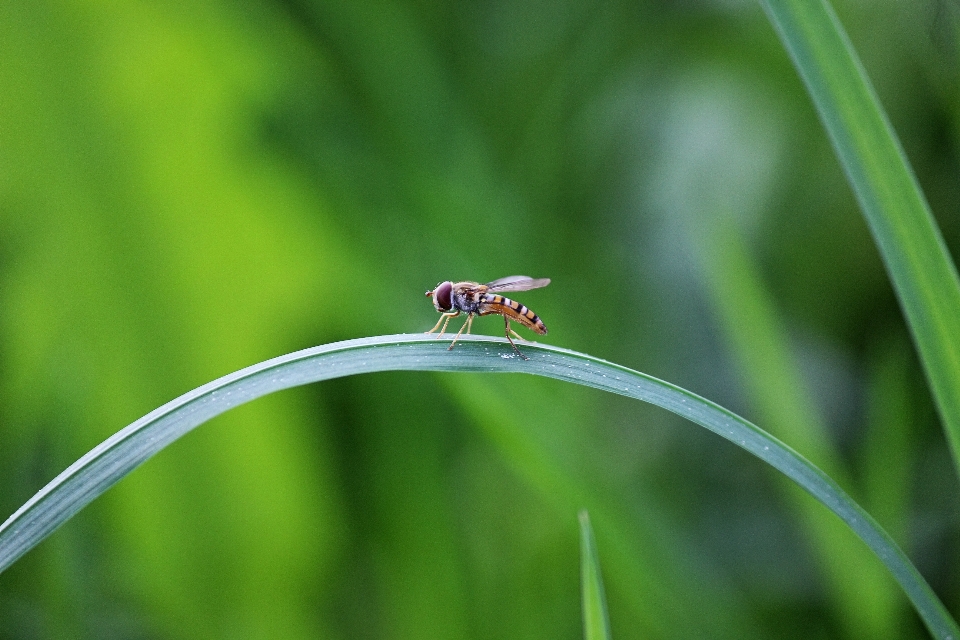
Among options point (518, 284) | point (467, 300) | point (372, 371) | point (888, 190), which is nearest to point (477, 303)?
point (467, 300)

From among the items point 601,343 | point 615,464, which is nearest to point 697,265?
point 601,343

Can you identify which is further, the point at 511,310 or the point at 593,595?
the point at 511,310

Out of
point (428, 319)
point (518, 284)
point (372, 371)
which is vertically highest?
point (428, 319)

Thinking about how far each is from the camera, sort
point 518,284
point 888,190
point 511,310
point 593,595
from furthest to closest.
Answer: point 511,310, point 518,284, point 888,190, point 593,595

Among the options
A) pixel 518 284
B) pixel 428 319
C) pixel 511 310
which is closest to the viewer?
pixel 518 284

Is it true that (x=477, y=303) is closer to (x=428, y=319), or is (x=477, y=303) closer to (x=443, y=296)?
(x=443, y=296)

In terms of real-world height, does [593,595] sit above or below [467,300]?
below
